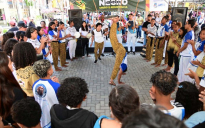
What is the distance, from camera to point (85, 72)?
17.1 feet

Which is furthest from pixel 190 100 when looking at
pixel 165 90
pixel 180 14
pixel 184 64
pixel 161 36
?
pixel 180 14

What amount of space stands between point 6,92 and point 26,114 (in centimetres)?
38

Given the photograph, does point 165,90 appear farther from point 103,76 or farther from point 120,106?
point 103,76

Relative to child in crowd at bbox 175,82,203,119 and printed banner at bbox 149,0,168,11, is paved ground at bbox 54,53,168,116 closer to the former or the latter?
child in crowd at bbox 175,82,203,119

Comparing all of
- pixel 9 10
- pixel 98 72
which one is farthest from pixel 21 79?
pixel 9 10

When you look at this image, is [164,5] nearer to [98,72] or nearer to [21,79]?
[98,72]

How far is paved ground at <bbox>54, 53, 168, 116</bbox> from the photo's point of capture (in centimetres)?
344

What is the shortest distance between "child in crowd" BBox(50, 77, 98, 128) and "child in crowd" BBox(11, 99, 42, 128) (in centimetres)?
15

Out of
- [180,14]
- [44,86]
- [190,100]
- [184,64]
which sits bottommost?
[184,64]

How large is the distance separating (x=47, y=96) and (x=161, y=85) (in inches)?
50.1

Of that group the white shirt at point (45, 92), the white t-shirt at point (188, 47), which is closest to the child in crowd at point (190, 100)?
the white shirt at point (45, 92)

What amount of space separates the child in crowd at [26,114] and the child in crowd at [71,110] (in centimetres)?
15

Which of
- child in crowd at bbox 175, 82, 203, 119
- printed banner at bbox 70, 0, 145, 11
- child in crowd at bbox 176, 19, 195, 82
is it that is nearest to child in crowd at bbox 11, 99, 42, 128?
child in crowd at bbox 175, 82, 203, 119

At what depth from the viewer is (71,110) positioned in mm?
1296
